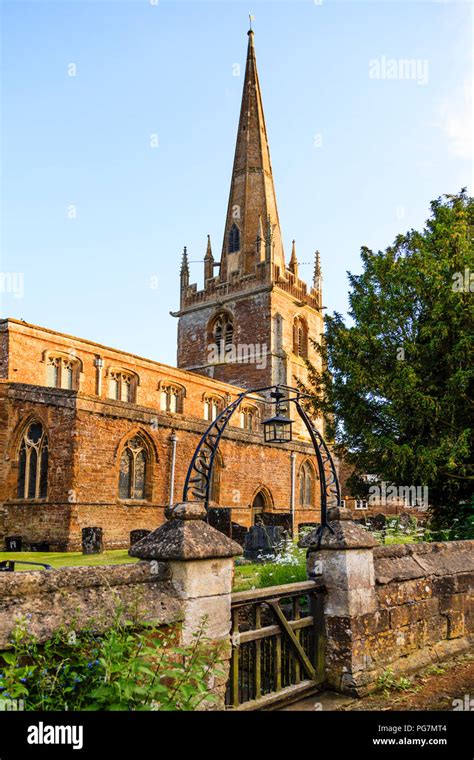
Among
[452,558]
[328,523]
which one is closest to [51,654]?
[328,523]

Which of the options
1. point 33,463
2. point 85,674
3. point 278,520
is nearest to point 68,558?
point 33,463

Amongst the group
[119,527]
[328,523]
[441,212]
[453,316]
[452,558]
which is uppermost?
[441,212]

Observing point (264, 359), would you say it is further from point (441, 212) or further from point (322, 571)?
point (322, 571)

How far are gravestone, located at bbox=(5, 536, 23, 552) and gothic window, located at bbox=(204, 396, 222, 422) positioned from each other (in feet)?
63.8

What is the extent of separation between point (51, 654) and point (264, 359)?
37.5 meters

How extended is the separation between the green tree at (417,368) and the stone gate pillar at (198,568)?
716cm

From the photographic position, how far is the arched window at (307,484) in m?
30.6

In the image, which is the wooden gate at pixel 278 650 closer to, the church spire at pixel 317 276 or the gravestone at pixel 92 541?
the gravestone at pixel 92 541

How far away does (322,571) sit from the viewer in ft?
17.3

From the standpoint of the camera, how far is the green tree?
Result: 1091 cm

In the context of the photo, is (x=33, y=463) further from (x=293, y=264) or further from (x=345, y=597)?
(x=293, y=264)

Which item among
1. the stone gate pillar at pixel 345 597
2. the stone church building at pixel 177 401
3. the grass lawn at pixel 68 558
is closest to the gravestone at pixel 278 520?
the stone church building at pixel 177 401

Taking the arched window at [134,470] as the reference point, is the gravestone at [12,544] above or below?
Result: below

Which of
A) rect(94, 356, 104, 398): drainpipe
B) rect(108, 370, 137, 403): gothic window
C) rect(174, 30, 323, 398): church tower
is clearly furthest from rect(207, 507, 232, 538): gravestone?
rect(174, 30, 323, 398): church tower
